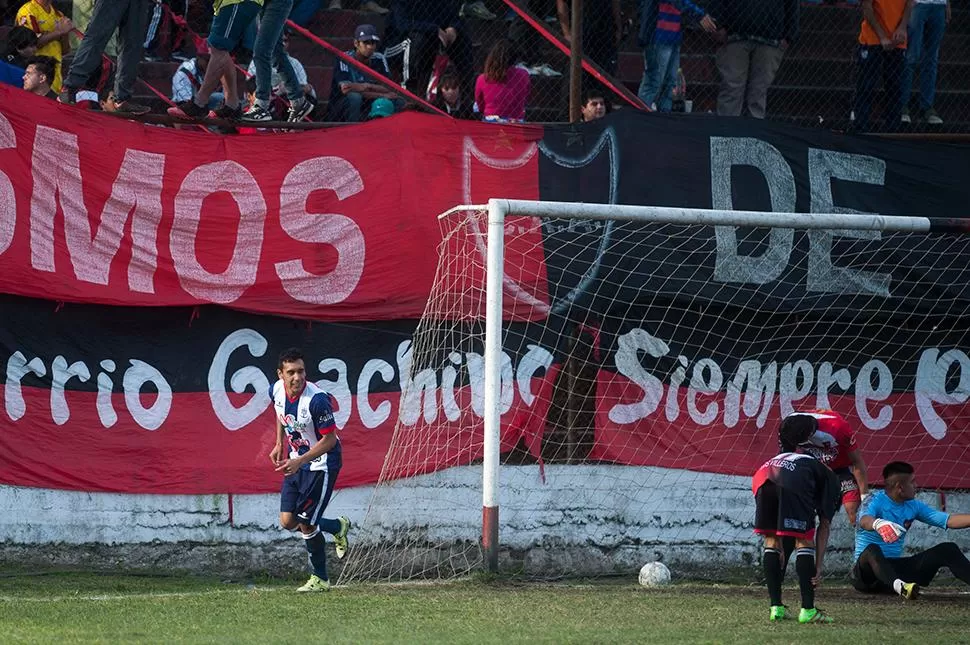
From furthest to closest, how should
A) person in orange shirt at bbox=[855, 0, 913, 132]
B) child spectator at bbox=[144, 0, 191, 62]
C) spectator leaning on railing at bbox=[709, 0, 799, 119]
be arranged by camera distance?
child spectator at bbox=[144, 0, 191, 62] → person in orange shirt at bbox=[855, 0, 913, 132] → spectator leaning on railing at bbox=[709, 0, 799, 119]

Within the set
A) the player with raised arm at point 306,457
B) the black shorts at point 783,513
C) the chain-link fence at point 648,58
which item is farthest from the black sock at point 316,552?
the chain-link fence at point 648,58

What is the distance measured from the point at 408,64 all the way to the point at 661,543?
16.1ft

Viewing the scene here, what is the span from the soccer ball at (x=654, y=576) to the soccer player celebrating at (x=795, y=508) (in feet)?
4.45

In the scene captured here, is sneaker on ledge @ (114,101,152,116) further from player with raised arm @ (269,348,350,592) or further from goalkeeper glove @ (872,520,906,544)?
goalkeeper glove @ (872,520,906,544)

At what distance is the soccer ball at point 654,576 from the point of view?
974cm

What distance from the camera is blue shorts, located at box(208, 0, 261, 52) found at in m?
10.6

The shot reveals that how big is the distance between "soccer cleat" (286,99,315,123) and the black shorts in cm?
492

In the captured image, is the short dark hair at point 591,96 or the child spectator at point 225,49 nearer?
the child spectator at point 225,49

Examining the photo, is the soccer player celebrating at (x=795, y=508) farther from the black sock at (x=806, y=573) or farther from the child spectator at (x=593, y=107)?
the child spectator at (x=593, y=107)

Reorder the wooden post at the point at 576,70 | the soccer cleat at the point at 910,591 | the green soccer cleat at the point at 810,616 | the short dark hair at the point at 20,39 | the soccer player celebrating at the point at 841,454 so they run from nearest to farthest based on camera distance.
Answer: the green soccer cleat at the point at 810,616
the soccer player celebrating at the point at 841,454
the soccer cleat at the point at 910,591
the wooden post at the point at 576,70
the short dark hair at the point at 20,39

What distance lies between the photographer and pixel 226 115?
10.6 meters

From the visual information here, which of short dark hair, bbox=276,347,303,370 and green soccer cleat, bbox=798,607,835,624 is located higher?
short dark hair, bbox=276,347,303,370

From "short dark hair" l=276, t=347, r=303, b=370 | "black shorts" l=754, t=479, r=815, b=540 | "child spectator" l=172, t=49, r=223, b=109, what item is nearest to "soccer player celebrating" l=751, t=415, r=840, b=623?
"black shorts" l=754, t=479, r=815, b=540

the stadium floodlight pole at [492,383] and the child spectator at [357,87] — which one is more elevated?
the child spectator at [357,87]
